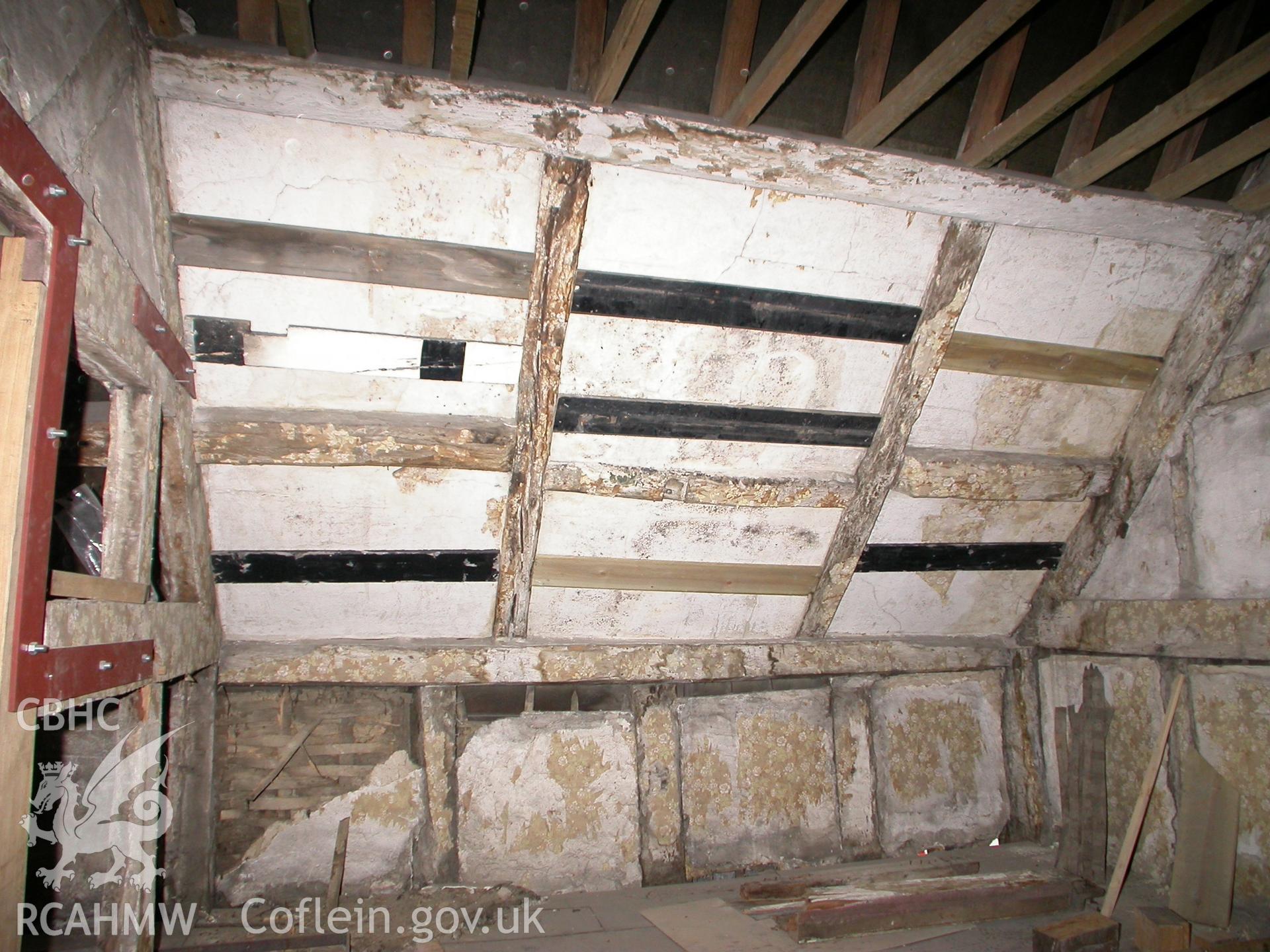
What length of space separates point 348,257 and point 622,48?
3.15 ft

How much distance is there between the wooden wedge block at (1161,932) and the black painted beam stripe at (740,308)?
2133 mm

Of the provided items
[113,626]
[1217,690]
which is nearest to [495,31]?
[113,626]

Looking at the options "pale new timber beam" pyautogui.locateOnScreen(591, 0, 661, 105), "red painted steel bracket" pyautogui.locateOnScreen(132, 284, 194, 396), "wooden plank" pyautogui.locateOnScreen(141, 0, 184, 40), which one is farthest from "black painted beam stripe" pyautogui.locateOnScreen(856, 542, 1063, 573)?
"wooden plank" pyautogui.locateOnScreen(141, 0, 184, 40)

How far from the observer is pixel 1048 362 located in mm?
2758

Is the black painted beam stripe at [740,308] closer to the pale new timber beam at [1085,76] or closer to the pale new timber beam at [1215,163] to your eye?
the pale new timber beam at [1085,76]

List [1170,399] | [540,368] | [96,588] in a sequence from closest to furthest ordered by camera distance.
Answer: [96,588] < [540,368] < [1170,399]

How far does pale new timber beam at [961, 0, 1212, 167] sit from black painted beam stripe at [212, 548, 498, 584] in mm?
2138

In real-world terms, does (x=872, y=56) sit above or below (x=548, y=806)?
above

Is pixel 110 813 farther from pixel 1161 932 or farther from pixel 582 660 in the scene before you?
pixel 1161 932

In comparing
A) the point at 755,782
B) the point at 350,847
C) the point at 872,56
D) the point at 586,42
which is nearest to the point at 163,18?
the point at 586,42

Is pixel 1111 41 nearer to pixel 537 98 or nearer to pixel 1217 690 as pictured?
pixel 537 98

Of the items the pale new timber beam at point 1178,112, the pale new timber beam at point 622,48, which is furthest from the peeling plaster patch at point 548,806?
the pale new timber beam at point 1178,112

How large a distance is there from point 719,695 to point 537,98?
2.60m

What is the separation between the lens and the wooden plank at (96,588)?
5.16ft
